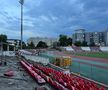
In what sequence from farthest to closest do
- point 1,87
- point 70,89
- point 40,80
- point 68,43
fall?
point 68,43 → point 40,80 → point 1,87 → point 70,89

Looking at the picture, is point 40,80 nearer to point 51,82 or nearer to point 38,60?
point 51,82

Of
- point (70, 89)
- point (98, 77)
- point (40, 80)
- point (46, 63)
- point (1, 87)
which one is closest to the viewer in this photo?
point (70, 89)

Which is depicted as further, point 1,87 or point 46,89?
point 1,87

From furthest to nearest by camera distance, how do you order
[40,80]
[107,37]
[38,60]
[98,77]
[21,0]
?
1. [107,37]
2. [21,0]
3. [38,60]
4. [98,77]
5. [40,80]

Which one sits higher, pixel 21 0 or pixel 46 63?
pixel 21 0

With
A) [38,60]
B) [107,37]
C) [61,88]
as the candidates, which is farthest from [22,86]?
[107,37]

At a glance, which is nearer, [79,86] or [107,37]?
[79,86]

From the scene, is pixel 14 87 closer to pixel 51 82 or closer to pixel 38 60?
pixel 51 82

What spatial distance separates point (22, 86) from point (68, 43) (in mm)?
153179

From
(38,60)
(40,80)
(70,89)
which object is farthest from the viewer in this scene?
(38,60)

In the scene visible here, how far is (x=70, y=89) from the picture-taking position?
11.8 meters

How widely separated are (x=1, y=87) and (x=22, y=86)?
1149mm

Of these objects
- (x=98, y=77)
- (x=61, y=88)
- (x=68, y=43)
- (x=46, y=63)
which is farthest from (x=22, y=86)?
(x=68, y=43)

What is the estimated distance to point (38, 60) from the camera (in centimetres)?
3344
